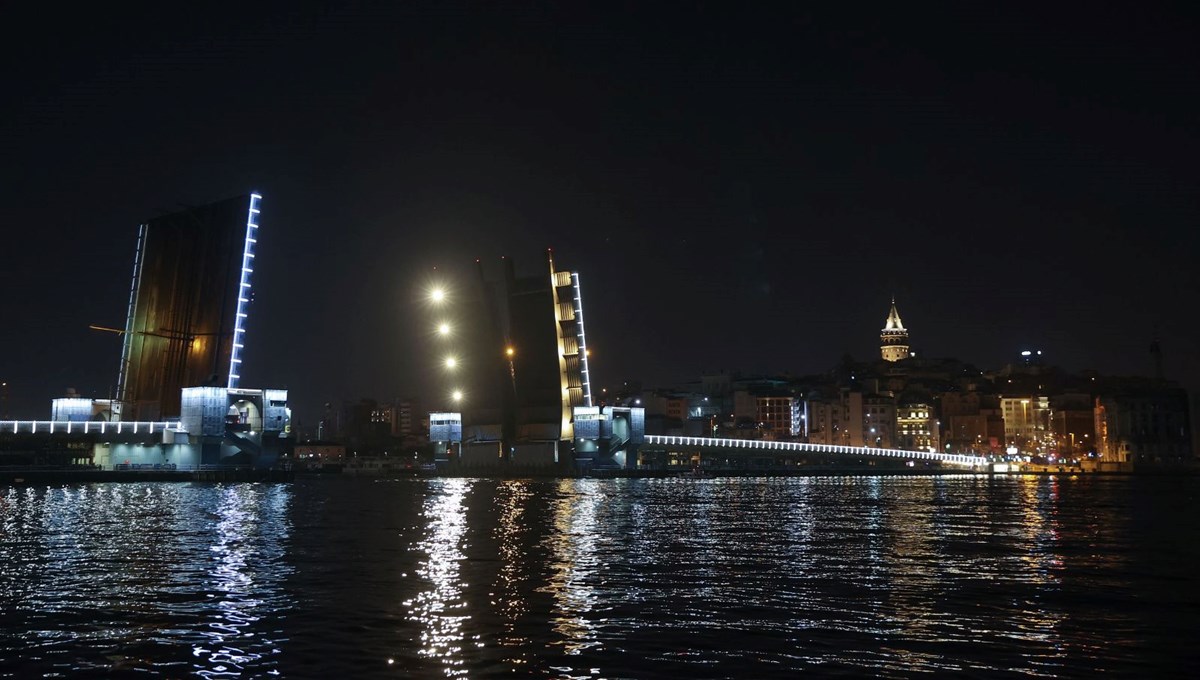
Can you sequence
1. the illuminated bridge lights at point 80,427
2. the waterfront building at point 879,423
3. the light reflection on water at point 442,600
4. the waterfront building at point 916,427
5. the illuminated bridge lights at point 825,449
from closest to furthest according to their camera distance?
1. the light reflection on water at point 442,600
2. the illuminated bridge lights at point 80,427
3. the illuminated bridge lights at point 825,449
4. the waterfront building at point 879,423
5. the waterfront building at point 916,427

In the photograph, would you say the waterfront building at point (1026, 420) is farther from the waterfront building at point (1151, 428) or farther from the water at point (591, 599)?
the water at point (591, 599)

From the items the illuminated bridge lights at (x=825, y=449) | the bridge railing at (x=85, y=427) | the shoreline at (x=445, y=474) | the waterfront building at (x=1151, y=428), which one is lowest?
the shoreline at (x=445, y=474)

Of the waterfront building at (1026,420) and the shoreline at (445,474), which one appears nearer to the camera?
the shoreline at (445,474)

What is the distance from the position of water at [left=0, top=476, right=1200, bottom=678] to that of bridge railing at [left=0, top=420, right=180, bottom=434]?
42.1 m

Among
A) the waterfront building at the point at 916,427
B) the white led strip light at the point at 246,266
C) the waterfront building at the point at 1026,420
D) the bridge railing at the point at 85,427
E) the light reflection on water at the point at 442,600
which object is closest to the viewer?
the light reflection on water at the point at 442,600

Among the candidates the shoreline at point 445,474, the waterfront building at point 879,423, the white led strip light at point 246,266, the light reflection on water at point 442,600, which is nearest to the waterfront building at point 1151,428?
the shoreline at point 445,474

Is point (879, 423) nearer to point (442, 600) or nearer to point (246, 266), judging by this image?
point (246, 266)

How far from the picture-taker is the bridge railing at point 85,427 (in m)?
71.1

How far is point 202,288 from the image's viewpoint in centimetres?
6488

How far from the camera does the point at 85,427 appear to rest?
71.5 m

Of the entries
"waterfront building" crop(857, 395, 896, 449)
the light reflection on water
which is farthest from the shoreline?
the light reflection on water

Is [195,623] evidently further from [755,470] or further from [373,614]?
[755,470]

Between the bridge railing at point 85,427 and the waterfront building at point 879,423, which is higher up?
the waterfront building at point 879,423

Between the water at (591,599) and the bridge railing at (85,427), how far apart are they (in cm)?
4213
